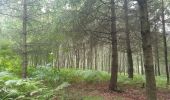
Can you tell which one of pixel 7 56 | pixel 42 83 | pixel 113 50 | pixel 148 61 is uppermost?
pixel 113 50

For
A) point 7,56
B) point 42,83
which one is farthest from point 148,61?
point 7,56

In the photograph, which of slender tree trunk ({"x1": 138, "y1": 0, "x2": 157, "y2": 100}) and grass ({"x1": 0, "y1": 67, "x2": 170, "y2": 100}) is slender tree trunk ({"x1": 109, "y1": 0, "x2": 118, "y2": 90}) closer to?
grass ({"x1": 0, "y1": 67, "x2": 170, "y2": 100})

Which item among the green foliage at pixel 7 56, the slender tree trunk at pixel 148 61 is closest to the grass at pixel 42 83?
the green foliage at pixel 7 56

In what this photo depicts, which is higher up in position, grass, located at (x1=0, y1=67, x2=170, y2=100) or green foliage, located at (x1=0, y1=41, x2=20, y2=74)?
green foliage, located at (x1=0, y1=41, x2=20, y2=74)

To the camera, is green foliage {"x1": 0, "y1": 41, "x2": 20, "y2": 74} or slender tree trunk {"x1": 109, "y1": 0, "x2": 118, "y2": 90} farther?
slender tree trunk {"x1": 109, "y1": 0, "x2": 118, "y2": 90}

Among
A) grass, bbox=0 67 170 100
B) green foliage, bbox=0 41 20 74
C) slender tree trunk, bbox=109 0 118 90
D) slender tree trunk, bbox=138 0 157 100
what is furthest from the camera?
slender tree trunk, bbox=109 0 118 90

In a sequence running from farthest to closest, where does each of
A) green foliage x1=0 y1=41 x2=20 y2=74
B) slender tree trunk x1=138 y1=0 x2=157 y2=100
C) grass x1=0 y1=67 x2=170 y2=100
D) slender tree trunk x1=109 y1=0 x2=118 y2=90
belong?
1. slender tree trunk x1=109 y1=0 x2=118 y2=90
2. green foliage x1=0 y1=41 x2=20 y2=74
3. grass x1=0 y1=67 x2=170 y2=100
4. slender tree trunk x1=138 y1=0 x2=157 y2=100

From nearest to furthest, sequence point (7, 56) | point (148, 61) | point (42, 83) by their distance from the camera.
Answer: point (148, 61)
point (42, 83)
point (7, 56)

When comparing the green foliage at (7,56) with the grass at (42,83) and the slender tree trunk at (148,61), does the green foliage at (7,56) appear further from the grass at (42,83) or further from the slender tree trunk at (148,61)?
the slender tree trunk at (148,61)

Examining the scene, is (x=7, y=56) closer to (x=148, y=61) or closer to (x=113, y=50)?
(x=113, y=50)

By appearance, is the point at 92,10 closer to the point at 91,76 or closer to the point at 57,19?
the point at 57,19

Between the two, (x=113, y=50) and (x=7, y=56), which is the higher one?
(x=113, y=50)

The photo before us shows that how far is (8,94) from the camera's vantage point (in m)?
8.57

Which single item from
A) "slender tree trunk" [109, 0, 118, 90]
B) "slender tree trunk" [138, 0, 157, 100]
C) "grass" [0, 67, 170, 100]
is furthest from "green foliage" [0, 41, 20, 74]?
"slender tree trunk" [138, 0, 157, 100]
